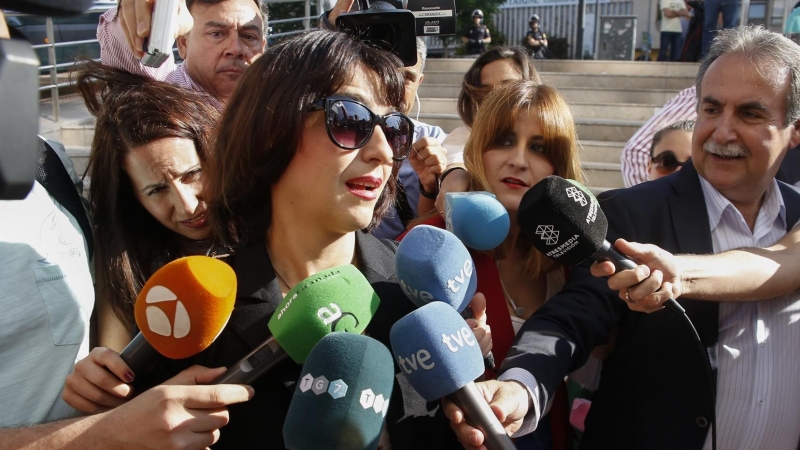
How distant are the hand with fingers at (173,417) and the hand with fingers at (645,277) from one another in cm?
87

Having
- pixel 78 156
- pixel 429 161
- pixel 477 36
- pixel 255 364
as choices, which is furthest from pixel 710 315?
pixel 477 36

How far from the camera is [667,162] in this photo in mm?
3443

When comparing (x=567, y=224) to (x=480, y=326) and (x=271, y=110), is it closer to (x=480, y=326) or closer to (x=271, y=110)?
(x=480, y=326)

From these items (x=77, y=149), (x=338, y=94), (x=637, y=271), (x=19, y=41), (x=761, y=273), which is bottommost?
(x=77, y=149)

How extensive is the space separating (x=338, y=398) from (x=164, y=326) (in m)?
0.35

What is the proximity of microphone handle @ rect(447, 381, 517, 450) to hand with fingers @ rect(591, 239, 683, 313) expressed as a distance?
0.45 m

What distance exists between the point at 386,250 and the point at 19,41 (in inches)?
48.0

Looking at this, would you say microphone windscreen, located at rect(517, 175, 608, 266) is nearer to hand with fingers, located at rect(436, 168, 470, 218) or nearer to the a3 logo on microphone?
the a3 logo on microphone

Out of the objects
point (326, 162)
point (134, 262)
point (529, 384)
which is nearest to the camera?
point (326, 162)

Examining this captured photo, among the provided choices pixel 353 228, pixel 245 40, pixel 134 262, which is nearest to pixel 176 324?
pixel 353 228

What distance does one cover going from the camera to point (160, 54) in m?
2.12

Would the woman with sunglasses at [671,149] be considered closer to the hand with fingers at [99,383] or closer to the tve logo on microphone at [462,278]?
the tve logo on microphone at [462,278]

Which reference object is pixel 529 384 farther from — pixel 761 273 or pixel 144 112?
pixel 144 112

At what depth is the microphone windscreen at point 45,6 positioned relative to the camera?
2.68 ft
